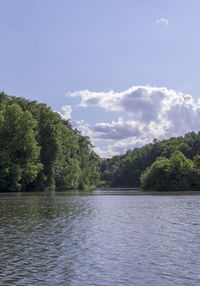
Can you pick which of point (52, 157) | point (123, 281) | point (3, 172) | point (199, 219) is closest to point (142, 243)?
point (123, 281)

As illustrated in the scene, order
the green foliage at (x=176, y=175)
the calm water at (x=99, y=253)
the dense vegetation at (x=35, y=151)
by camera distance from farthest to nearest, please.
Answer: the green foliage at (x=176, y=175), the dense vegetation at (x=35, y=151), the calm water at (x=99, y=253)

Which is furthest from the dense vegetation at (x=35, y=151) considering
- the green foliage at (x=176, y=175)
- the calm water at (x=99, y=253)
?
the calm water at (x=99, y=253)

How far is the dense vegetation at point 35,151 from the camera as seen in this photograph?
294ft

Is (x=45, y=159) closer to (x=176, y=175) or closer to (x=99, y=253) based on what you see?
(x=176, y=175)

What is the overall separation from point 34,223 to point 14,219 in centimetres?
300

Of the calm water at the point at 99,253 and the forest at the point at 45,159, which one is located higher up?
the forest at the point at 45,159

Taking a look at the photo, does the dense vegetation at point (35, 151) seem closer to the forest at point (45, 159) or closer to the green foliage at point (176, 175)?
the forest at point (45, 159)

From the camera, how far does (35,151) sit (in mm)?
91375

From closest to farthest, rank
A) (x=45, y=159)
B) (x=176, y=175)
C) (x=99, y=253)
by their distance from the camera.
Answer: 1. (x=99, y=253)
2. (x=45, y=159)
3. (x=176, y=175)

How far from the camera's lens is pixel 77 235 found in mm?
22188

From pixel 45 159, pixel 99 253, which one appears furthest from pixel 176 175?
pixel 99 253

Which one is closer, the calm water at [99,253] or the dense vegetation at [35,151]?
the calm water at [99,253]

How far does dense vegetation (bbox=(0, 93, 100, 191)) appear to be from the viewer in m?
89.6

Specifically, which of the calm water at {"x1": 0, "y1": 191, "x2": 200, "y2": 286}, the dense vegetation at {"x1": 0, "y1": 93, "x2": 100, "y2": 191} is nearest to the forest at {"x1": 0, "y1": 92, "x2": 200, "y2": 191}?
the dense vegetation at {"x1": 0, "y1": 93, "x2": 100, "y2": 191}
